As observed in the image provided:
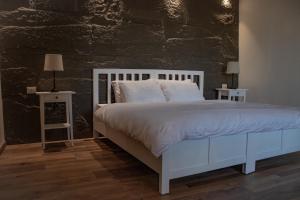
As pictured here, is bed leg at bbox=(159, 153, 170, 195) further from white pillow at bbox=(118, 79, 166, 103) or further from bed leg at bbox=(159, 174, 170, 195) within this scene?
white pillow at bbox=(118, 79, 166, 103)

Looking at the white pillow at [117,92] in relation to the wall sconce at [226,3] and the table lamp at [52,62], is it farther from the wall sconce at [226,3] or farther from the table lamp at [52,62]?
the wall sconce at [226,3]

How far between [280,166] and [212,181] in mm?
931

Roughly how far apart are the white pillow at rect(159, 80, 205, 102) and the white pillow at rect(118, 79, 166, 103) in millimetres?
109

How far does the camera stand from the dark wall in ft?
11.0

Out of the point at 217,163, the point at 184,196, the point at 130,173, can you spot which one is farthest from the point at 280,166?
the point at 130,173

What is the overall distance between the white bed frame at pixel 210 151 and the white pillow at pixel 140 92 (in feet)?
1.98

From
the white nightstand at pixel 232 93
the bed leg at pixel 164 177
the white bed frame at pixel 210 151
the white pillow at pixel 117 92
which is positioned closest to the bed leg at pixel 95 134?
the white pillow at pixel 117 92

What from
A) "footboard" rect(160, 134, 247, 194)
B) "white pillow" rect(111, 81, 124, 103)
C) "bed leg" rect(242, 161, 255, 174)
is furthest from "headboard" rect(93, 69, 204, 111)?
"bed leg" rect(242, 161, 255, 174)

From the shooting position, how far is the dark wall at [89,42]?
11.0ft

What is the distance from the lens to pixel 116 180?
7.67ft

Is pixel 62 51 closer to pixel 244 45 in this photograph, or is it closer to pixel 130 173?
pixel 130 173

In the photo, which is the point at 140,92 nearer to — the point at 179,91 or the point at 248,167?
the point at 179,91

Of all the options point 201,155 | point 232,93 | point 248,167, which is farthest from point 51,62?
point 232,93

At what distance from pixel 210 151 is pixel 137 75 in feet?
7.03
